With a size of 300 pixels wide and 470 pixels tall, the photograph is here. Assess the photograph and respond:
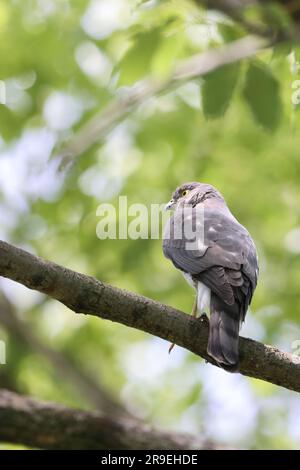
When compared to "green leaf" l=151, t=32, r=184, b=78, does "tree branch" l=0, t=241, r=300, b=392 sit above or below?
below

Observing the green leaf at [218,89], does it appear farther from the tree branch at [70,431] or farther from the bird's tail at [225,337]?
the tree branch at [70,431]

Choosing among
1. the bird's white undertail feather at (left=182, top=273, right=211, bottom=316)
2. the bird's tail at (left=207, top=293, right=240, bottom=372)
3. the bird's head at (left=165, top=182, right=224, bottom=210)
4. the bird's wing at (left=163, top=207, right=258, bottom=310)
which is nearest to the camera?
the bird's tail at (left=207, top=293, right=240, bottom=372)

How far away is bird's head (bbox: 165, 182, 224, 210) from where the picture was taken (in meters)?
5.85

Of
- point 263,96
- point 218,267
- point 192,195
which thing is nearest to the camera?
point 263,96

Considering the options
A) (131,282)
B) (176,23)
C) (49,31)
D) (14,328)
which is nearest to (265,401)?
(131,282)

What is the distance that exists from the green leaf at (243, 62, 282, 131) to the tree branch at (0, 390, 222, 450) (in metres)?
2.75

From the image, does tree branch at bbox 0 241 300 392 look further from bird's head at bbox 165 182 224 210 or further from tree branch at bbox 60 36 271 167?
bird's head at bbox 165 182 224 210

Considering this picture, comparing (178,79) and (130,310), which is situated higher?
(178,79)

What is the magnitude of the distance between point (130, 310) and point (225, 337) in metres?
0.58

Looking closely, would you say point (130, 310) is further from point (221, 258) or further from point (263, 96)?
point (263, 96)

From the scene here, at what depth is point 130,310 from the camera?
3.55 m

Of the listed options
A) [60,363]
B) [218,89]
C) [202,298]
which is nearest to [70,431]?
[202,298]

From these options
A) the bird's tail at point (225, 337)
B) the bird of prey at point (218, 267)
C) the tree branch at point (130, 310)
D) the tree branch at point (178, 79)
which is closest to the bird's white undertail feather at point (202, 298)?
the bird of prey at point (218, 267)

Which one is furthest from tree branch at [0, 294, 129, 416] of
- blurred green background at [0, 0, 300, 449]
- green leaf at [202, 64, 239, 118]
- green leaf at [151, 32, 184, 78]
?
green leaf at [202, 64, 239, 118]
